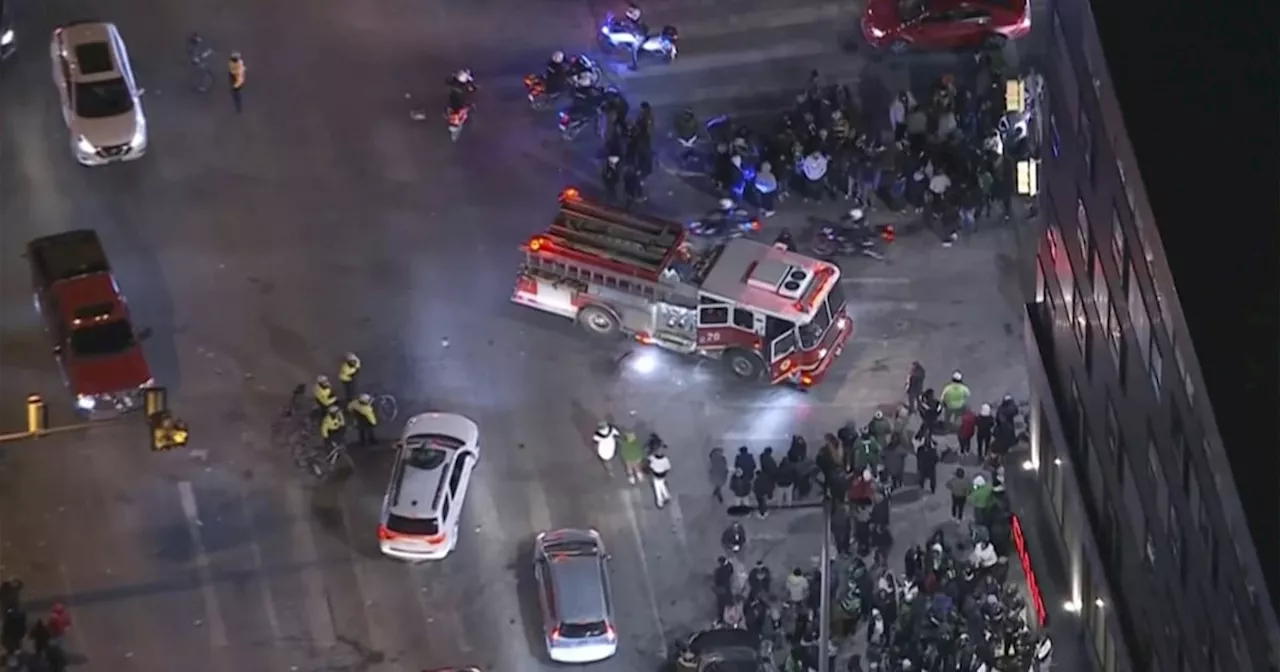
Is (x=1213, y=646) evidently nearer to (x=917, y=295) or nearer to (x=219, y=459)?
(x=917, y=295)

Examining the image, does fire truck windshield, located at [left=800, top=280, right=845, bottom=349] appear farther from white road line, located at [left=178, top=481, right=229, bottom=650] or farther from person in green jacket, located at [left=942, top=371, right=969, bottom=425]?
white road line, located at [left=178, top=481, right=229, bottom=650]

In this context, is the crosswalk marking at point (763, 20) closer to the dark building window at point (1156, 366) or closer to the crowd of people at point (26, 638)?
the crowd of people at point (26, 638)

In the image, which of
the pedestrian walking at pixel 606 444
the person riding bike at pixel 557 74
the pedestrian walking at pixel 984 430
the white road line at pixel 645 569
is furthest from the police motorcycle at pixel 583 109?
the pedestrian walking at pixel 984 430

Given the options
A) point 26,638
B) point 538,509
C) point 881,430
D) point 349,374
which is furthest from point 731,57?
point 26,638

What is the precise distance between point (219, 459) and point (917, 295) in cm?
1572

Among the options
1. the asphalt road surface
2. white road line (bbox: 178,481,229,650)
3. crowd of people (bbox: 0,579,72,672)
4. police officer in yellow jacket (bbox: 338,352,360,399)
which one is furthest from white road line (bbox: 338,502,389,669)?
crowd of people (bbox: 0,579,72,672)

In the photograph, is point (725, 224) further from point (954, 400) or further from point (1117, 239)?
point (1117, 239)

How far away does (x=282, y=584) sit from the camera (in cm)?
4803

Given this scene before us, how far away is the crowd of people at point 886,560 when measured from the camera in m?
44.3

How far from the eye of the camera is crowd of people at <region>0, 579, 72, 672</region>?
1769 inches

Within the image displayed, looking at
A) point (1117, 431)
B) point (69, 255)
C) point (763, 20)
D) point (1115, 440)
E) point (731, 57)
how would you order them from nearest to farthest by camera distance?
point (1117, 431) < point (1115, 440) < point (69, 255) < point (731, 57) < point (763, 20)

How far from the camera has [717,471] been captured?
4994 cm

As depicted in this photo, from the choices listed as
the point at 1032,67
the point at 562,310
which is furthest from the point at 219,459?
the point at 1032,67

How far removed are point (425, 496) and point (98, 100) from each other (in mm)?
14540
